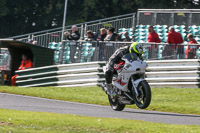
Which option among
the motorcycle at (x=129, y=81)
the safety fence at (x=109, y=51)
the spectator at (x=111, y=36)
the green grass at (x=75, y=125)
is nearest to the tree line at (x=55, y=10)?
the safety fence at (x=109, y=51)

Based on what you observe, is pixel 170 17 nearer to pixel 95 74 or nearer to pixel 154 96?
pixel 95 74

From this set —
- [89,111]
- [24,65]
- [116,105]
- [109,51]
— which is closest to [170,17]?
[109,51]

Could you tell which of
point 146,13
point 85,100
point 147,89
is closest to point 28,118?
point 147,89

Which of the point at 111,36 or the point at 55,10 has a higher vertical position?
the point at 55,10

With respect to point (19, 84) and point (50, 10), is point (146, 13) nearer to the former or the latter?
point (19, 84)

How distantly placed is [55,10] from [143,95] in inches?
1175

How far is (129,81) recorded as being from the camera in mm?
12922

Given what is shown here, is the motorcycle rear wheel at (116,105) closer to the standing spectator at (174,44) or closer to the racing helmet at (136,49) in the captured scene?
the racing helmet at (136,49)

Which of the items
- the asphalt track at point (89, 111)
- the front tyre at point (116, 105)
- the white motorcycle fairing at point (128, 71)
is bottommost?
the asphalt track at point (89, 111)

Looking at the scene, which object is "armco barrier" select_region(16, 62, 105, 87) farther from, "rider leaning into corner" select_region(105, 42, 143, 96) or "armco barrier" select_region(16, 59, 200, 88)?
"rider leaning into corner" select_region(105, 42, 143, 96)

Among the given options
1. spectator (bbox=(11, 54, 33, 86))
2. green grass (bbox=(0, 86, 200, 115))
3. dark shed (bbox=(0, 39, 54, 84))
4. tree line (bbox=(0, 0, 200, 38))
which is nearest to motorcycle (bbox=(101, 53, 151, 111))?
green grass (bbox=(0, 86, 200, 115))

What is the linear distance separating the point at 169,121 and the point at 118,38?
30.6 feet

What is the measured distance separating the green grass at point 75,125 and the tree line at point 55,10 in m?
26.2

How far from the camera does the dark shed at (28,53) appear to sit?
71.3ft
